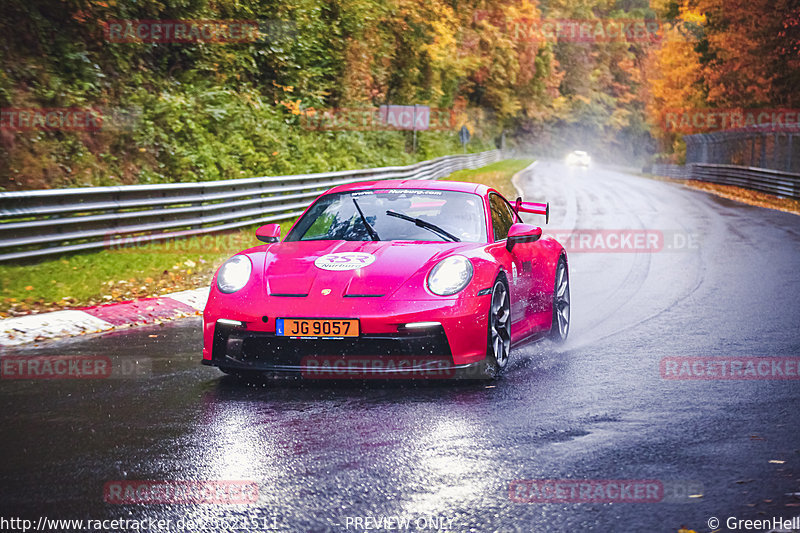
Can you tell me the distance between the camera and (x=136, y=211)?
1292 centimetres

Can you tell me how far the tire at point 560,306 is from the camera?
315 inches

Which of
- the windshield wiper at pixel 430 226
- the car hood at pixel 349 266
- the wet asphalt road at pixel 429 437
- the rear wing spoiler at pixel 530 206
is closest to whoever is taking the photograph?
the wet asphalt road at pixel 429 437

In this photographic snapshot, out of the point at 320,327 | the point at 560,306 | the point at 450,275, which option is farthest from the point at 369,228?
Result: the point at 560,306

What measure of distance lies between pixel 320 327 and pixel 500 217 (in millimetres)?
2397

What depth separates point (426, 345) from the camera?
19.3 ft

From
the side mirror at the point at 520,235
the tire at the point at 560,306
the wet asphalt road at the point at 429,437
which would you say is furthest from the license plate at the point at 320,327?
the tire at the point at 560,306

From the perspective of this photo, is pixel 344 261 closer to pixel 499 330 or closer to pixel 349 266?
pixel 349 266

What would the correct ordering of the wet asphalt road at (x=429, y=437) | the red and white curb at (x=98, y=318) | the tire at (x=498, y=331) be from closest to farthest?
1. the wet asphalt road at (x=429, y=437)
2. the tire at (x=498, y=331)
3. the red and white curb at (x=98, y=318)

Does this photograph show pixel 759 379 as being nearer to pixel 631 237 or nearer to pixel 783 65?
pixel 631 237

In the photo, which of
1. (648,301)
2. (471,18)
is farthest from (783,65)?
(648,301)

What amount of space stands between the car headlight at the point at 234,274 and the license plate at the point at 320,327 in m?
0.60

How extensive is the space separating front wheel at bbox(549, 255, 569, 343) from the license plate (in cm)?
263

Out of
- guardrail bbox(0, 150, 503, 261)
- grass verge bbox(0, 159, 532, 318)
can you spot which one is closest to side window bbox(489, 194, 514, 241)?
grass verge bbox(0, 159, 532, 318)

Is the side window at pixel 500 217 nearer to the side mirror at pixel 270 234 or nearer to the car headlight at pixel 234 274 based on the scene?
the side mirror at pixel 270 234
